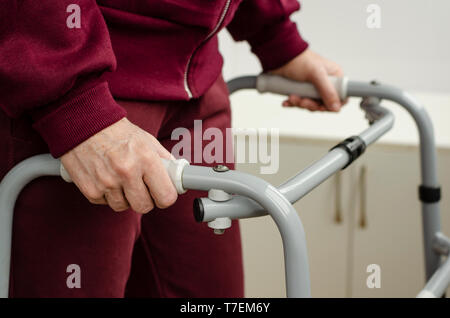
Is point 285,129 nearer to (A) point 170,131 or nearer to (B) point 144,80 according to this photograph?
(A) point 170,131

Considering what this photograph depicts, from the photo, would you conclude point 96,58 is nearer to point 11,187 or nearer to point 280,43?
point 11,187

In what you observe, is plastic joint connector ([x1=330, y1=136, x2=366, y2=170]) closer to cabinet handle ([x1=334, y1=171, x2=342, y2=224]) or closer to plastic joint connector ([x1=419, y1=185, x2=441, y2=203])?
plastic joint connector ([x1=419, y1=185, x2=441, y2=203])

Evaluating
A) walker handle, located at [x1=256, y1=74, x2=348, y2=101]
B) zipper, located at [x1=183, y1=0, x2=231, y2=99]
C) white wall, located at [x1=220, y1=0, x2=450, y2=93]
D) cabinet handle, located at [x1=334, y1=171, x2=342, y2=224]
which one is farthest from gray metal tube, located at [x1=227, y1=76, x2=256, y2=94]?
white wall, located at [x1=220, y1=0, x2=450, y2=93]

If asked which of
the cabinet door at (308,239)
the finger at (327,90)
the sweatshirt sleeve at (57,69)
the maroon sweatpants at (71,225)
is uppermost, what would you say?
the sweatshirt sleeve at (57,69)

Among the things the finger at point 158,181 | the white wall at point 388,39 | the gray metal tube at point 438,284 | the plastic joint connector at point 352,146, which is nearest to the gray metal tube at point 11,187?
the finger at point 158,181

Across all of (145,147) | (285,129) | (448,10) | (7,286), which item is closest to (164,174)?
(145,147)

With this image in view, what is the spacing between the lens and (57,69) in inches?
21.6

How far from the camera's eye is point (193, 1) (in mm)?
669

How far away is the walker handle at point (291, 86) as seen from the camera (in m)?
0.93

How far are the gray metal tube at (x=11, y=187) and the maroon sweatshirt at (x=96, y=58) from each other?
0.10 ft

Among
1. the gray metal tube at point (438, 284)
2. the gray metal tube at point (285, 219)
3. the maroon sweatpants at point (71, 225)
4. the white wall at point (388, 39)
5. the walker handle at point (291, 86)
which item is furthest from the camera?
the white wall at point (388, 39)

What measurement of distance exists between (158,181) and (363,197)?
962 mm

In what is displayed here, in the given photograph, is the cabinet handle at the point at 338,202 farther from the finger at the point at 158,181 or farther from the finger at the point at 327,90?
the finger at the point at 158,181
